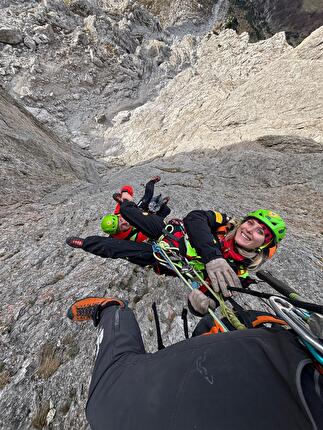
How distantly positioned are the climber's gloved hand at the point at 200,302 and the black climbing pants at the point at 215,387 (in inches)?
33.6

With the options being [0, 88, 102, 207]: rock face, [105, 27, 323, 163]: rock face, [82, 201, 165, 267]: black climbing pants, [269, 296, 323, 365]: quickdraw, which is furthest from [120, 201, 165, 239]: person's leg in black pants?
[105, 27, 323, 163]: rock face

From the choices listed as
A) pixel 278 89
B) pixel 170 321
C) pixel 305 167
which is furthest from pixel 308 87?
pixel 170 321

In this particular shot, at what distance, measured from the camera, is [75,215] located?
916 cm

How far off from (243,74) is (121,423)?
34083 mm

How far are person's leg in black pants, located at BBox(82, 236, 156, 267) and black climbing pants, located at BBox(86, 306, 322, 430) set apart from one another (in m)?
2.99

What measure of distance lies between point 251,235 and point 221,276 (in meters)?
1.06

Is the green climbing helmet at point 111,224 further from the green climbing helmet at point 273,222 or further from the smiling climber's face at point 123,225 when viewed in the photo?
the green climbing helmet at point 273,222

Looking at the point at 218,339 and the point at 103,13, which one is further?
the point at 103,13

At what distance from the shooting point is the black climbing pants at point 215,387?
4.06ft

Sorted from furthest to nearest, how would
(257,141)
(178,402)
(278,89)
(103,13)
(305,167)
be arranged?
(103,13), (278,89), (257,141), (305,167), (178,402)

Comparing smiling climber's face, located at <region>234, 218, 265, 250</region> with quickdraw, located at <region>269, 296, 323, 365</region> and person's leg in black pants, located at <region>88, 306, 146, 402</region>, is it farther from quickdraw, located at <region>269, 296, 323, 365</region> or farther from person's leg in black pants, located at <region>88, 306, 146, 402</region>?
person's leg in black pants, located at <region>88, 306, 146, 402</region>

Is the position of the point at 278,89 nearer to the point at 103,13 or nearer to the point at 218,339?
the point at 218,339

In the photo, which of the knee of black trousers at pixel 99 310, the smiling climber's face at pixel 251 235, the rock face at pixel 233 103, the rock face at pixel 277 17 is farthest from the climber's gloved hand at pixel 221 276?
the rock face at pixel 277 17

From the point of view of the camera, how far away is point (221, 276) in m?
3.00
